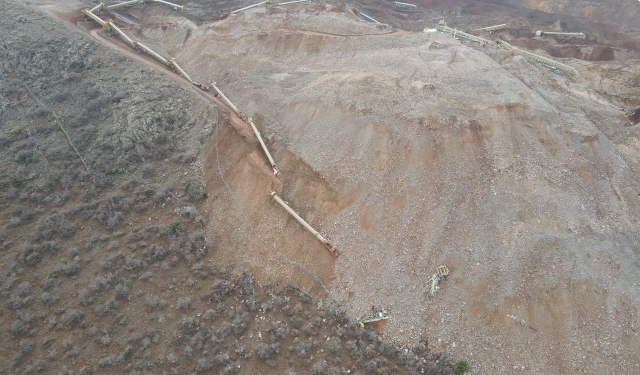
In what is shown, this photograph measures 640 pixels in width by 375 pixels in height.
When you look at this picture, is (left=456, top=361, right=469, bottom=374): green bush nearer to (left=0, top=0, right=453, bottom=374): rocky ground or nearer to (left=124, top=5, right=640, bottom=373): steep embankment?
(left=124, top=5, right=640, bottom=373): steep embankment

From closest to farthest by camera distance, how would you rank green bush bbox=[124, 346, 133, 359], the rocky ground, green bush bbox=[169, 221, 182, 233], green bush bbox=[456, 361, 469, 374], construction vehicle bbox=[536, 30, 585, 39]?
green bush bbox=[124, 346, 133, 359] < green bush bbox=[456, 361, 469, 374] < the rocky ground < green bush bbox=[169, 221, 182, 233] < construction vehicle bbox=[536, 30, 585, 39]

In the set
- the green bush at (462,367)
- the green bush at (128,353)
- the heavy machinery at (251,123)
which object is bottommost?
the green bush at (128,353)

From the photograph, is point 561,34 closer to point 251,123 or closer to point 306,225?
point 251,123

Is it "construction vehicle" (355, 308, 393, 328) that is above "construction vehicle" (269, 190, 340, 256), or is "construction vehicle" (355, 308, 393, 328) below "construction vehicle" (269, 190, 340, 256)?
below

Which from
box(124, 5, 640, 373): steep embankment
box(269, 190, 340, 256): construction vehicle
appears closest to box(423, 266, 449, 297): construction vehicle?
box(124, 5, 640, 373): steep embankment

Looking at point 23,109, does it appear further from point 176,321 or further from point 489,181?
point 489,181

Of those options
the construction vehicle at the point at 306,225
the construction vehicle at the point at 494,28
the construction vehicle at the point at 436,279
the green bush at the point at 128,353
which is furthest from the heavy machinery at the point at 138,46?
the construction vehicle at the point at 494,28

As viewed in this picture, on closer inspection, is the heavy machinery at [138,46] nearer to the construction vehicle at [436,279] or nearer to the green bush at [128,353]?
the green bush at [128,353]
